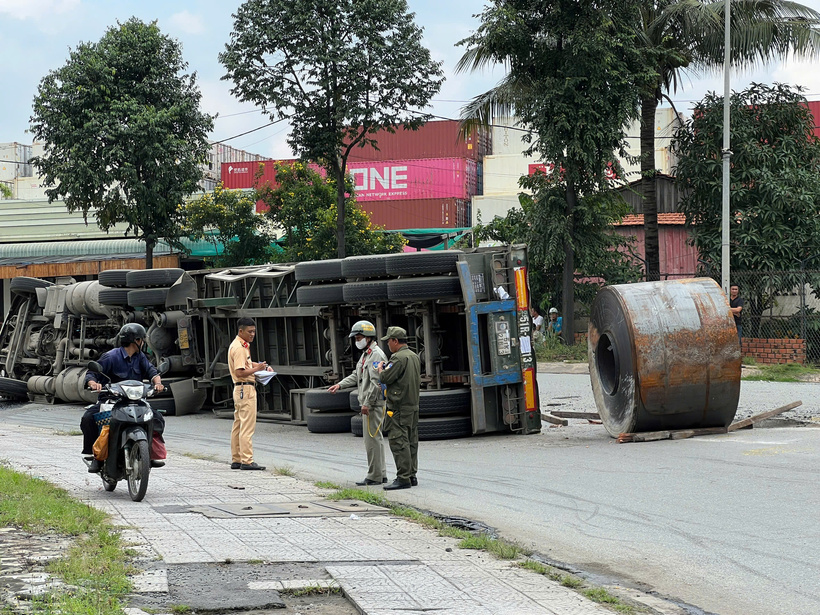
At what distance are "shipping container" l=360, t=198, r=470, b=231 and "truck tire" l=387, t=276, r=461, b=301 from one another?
160 ft

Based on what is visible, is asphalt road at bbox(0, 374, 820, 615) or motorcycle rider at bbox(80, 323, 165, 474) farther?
motorcycle rider at bbox(80, 323, 165, 474)

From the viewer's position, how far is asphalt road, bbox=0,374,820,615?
633 centimetres

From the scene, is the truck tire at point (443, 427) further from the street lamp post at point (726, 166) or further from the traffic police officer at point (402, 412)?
the street lamp post at point (726, 166)

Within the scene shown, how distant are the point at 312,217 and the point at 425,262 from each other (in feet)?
97.3

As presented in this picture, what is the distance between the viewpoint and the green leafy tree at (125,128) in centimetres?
3216

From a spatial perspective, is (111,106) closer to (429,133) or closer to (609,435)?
(609,435)

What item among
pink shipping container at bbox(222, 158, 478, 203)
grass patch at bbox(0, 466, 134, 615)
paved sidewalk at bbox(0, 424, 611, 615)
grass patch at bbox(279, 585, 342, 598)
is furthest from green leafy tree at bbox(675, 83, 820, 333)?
pink shipping container at bbox(222, 158, 478, 203)

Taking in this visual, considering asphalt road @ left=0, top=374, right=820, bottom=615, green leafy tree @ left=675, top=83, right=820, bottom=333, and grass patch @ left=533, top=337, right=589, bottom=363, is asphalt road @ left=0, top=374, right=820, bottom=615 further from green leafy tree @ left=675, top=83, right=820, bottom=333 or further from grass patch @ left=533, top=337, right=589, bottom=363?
green leafy tree @ left=675, top=83, right=820, bottom=333

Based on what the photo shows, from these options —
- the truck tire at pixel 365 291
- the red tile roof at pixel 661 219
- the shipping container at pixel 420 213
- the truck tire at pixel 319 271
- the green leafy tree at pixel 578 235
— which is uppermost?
the shipping container at pixel 420 213

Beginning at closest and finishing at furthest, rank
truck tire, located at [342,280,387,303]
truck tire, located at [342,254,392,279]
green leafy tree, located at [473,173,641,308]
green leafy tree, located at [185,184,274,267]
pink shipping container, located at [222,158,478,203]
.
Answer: truck tire, located at [342,280,387,303] < truck tire, located at [342,254,392,279] < green leafy tree, located at [473,173,641,308] < green leafy tree, located at [185,184,274,267] < pink shipping container, located at [222,158,478,203]

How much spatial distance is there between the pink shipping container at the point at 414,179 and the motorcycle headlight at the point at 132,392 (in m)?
55.4

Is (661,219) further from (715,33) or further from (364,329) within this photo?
(364,329)

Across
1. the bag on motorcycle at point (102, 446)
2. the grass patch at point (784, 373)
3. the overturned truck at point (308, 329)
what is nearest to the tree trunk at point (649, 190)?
the grass patch at point (784, 373)

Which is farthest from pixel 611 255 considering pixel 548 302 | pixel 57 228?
pixel 57 228
